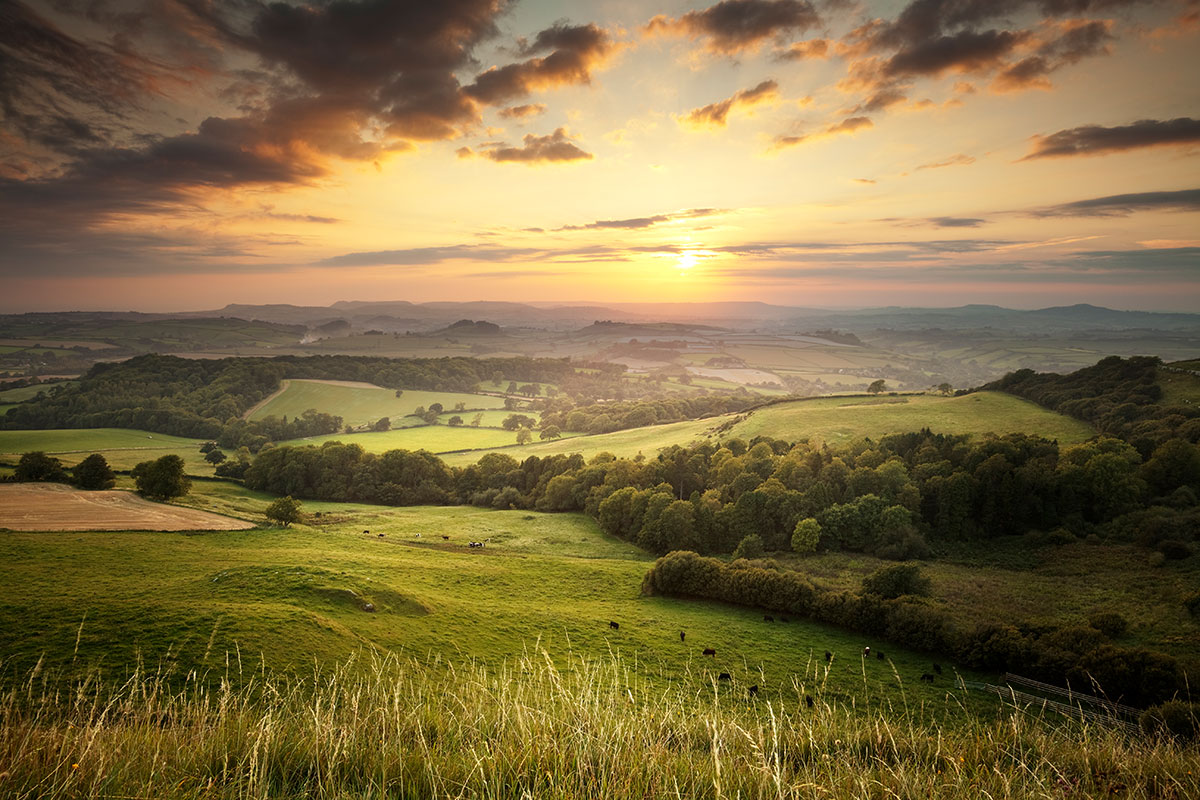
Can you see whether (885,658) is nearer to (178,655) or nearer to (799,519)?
(799,519)

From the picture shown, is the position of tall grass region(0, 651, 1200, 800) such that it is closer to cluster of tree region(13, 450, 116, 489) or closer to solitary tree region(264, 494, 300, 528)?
solitary tree region(264, 494, 300, 528)

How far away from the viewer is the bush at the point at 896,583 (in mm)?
A: 41062

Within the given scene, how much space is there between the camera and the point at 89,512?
50.2 meters

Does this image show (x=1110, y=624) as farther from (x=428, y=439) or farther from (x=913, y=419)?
(x=428, y=439)

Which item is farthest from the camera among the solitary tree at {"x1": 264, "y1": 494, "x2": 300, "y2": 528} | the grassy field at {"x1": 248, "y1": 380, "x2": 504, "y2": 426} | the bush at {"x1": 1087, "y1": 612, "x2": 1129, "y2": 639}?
the grassy field at {"x1": 248, "y1": 380, "x2": 504, "y2": 426}

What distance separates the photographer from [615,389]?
640 feet

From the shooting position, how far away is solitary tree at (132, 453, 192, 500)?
59.4 meters

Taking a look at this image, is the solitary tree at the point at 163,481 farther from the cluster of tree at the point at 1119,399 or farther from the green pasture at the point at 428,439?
the cluster of tree at the point at 1119,399

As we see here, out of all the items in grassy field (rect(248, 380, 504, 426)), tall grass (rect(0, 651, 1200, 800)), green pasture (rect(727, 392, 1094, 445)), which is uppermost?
Answer: tall grass (rect(0, 651, 1200, 800))

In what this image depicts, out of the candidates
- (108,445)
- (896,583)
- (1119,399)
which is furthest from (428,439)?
(1119,399)

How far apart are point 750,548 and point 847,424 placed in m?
39.9

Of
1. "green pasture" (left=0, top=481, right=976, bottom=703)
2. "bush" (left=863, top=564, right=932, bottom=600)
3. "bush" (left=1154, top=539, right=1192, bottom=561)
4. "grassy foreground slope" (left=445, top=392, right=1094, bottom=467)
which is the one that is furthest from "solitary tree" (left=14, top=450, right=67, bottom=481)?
"bush" (left=1154, top=539, right=1192, bottom=561)

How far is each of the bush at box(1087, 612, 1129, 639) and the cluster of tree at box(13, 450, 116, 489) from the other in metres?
98.2

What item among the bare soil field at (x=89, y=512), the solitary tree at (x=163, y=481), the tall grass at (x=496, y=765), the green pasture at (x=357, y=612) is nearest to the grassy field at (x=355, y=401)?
the solitary tree at (x=163, y=481)
